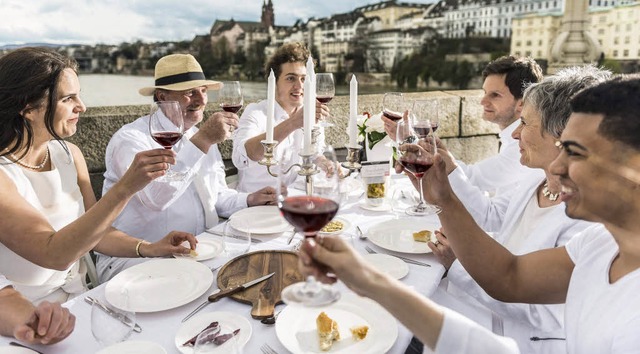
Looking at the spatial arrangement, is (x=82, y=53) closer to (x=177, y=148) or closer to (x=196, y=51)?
(x=196, y=51)

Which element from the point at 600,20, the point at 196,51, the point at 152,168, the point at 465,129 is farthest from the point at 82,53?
the point at 600,20

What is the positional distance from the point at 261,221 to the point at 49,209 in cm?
82

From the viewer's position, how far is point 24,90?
1.68 meters

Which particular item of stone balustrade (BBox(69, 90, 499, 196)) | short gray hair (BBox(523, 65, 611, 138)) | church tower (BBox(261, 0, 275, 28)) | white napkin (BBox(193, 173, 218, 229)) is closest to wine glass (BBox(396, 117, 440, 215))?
short gray hair (BBox(523, 65, 611, 138))

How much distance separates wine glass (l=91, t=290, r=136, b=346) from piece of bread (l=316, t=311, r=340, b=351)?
0.47 metres

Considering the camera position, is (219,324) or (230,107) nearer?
(219,324)

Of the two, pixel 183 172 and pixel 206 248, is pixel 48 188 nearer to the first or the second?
pixel 183 172

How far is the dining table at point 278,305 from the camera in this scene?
122cm

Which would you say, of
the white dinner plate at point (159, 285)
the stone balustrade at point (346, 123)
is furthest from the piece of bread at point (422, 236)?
the stone balustrade at point (346, 123)

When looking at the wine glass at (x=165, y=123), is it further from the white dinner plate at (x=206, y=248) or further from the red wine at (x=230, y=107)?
the red wine at (x=230, y=107)

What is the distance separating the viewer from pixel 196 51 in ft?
95.5

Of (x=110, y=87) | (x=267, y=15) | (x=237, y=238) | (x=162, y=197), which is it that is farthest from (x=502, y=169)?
(x=267, y=15)

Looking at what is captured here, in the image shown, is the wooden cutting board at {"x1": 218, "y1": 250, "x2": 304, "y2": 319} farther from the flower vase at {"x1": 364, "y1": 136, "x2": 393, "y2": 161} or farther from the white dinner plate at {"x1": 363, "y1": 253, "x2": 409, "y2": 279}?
the flower vase at {"x1": 364, "y1": 136, "x2": 393, "y2": 161}

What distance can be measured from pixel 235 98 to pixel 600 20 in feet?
124
